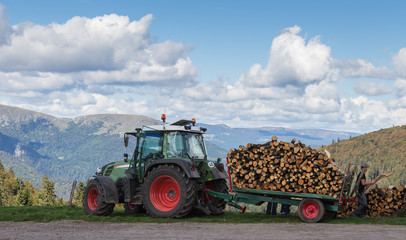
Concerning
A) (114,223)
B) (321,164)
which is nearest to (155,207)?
(114,223)

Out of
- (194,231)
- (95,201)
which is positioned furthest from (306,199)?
(95,201)

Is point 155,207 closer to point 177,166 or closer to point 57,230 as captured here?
point 177,166

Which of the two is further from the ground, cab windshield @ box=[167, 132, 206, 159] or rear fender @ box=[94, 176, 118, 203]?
cab windshield @ box=[167, 132, 206, 159]

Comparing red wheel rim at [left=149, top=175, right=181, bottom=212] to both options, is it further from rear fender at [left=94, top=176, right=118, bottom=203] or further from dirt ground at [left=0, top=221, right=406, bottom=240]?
rear fender at [left=94, top=176, right=118, bottom=203]

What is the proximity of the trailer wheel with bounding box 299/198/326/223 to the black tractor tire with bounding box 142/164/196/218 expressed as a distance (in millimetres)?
3069

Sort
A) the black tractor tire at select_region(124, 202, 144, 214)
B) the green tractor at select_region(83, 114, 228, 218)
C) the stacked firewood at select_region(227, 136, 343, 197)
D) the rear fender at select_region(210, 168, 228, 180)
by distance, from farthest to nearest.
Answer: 1. the black tractor tire at select_region(124, 202, 144, 214)
2. the rear fender at select_region(210, 168, 228, 180)
3. the green tractor at select_region(83, 114, 228, 218)
4. the stacked firewood at select_region(227, 136, 343, 197)

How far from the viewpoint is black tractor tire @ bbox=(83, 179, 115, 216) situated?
15.0 meters

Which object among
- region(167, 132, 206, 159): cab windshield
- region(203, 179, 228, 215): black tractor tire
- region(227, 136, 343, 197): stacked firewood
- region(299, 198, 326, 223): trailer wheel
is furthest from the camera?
region(203, 179, 228, 215): black tractor tire

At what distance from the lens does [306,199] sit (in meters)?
13.5

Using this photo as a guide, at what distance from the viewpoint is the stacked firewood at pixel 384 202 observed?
1645 centimetres

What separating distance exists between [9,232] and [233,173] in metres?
6.32

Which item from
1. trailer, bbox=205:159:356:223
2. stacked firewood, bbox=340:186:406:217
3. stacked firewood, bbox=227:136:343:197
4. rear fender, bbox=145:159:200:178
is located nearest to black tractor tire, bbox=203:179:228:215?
trailer, bbox=205:159:356:223

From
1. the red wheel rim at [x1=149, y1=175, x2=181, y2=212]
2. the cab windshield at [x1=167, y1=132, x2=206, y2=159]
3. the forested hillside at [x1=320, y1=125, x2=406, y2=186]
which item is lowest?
the red wheel rim at [x1=149, y1=175, x2=181, y2=212]

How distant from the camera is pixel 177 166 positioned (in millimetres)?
14000
